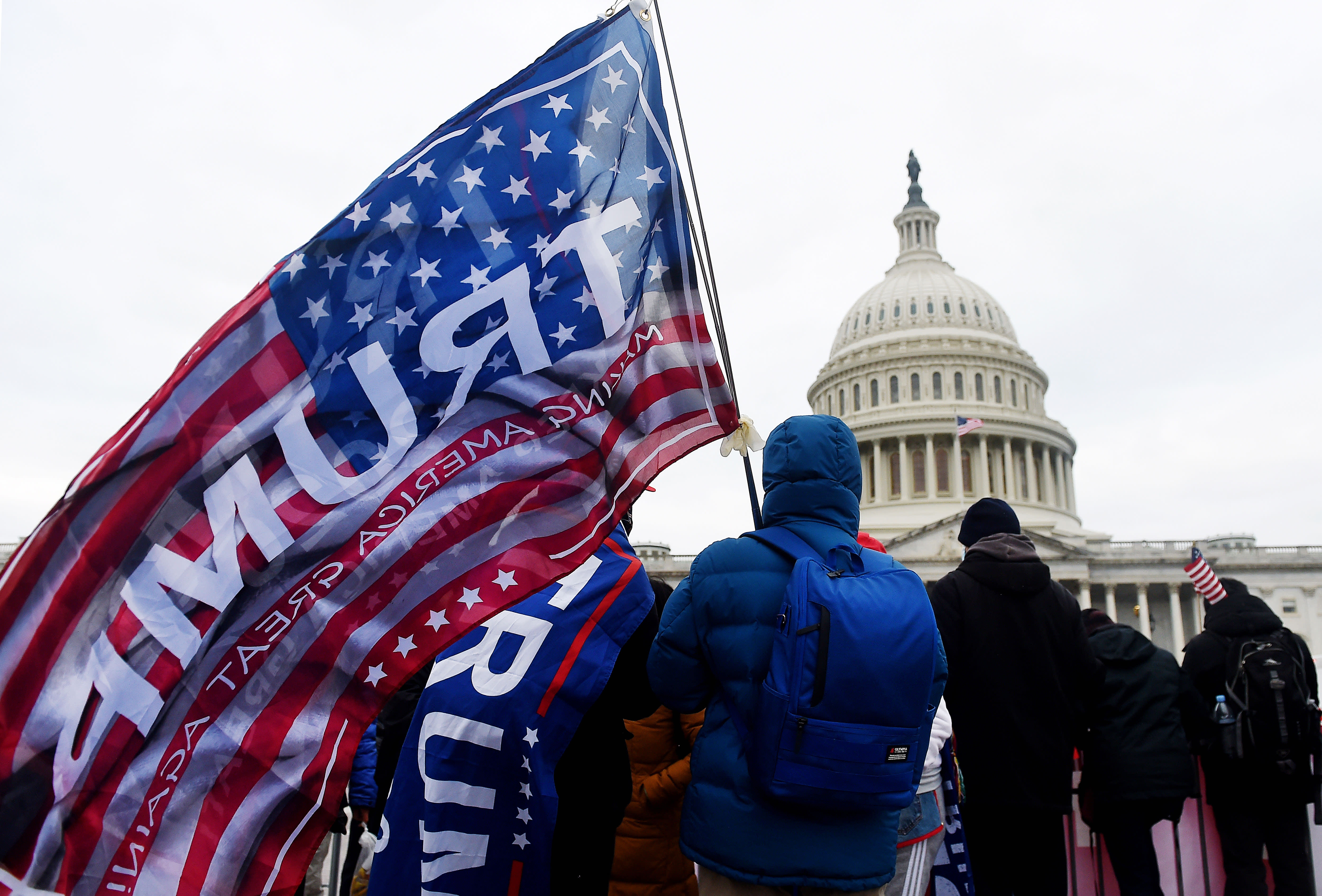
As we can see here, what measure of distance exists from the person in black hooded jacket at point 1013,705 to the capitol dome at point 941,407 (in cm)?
4931

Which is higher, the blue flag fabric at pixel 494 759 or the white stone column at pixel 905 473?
the white stone column at pixel 905 473

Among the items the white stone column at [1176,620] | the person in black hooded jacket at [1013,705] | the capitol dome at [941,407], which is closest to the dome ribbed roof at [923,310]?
the capitol dome at [941,407]

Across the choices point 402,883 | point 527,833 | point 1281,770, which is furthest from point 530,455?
point 1281,770

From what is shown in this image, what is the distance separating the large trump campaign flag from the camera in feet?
7.80

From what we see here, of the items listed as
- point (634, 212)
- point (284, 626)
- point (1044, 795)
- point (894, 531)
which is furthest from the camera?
point (894, 531)

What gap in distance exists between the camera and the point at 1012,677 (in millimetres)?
4598

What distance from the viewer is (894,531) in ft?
183

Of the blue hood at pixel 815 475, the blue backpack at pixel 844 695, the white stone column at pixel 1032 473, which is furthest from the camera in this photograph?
the white stone column at pixel 1032 473

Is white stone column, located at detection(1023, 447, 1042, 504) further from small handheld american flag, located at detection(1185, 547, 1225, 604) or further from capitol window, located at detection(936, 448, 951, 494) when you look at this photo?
small handheld american flag, located at detection(1185, 547, 1225, 604)

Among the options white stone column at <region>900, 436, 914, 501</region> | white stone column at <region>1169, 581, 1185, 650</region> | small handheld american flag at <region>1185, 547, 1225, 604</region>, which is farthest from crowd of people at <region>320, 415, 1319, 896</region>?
white stone column at <region>900, 436, 914, 501</region>

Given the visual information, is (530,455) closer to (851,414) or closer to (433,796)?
(433,796)

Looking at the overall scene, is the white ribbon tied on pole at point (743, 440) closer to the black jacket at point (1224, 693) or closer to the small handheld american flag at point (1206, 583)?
the black jacket at point (1224, 693)

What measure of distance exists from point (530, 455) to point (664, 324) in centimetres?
86

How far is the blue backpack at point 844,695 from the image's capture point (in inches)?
109
